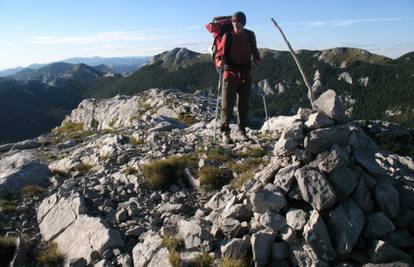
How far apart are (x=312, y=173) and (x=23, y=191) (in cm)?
1054

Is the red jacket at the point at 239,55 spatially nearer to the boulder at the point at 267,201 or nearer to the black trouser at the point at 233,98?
the black trouser at the point at 233,98

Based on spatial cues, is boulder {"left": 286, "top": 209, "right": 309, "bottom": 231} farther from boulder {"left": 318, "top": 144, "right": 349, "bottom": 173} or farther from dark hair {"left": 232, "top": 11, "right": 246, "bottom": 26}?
dark hair {"left": 232, "top": 11, "right": 246, "bottom": 26}

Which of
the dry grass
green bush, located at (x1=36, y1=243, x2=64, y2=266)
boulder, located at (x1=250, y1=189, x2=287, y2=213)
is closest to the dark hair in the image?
boulder, located at (x1=250, y1=189, x2=287, y2=213)

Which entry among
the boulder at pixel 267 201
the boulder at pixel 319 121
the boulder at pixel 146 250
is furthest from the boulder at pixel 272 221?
the boulder at pixel 146 250

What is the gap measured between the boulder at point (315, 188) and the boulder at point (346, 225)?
236mm

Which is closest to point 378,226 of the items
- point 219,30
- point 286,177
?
point 286,177

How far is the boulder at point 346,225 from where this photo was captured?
6660 millimetres

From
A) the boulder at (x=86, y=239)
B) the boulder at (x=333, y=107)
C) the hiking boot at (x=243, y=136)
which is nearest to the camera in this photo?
the boulder at (x=333, y=107)

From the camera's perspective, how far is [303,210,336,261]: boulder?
6645mm

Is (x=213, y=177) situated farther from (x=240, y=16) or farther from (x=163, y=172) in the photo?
(x=240, y=16)

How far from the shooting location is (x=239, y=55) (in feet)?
38.9

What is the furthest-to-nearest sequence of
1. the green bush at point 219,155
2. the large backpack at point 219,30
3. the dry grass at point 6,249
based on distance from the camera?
the green bush at point 219,155, the large backpack at point 219,30, the dry grass at point 6,249

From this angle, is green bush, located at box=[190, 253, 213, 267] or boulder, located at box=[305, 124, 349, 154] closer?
green bush, located at box=[190, 253, 213, 267]

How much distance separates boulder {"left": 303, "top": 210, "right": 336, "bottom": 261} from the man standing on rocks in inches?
248
